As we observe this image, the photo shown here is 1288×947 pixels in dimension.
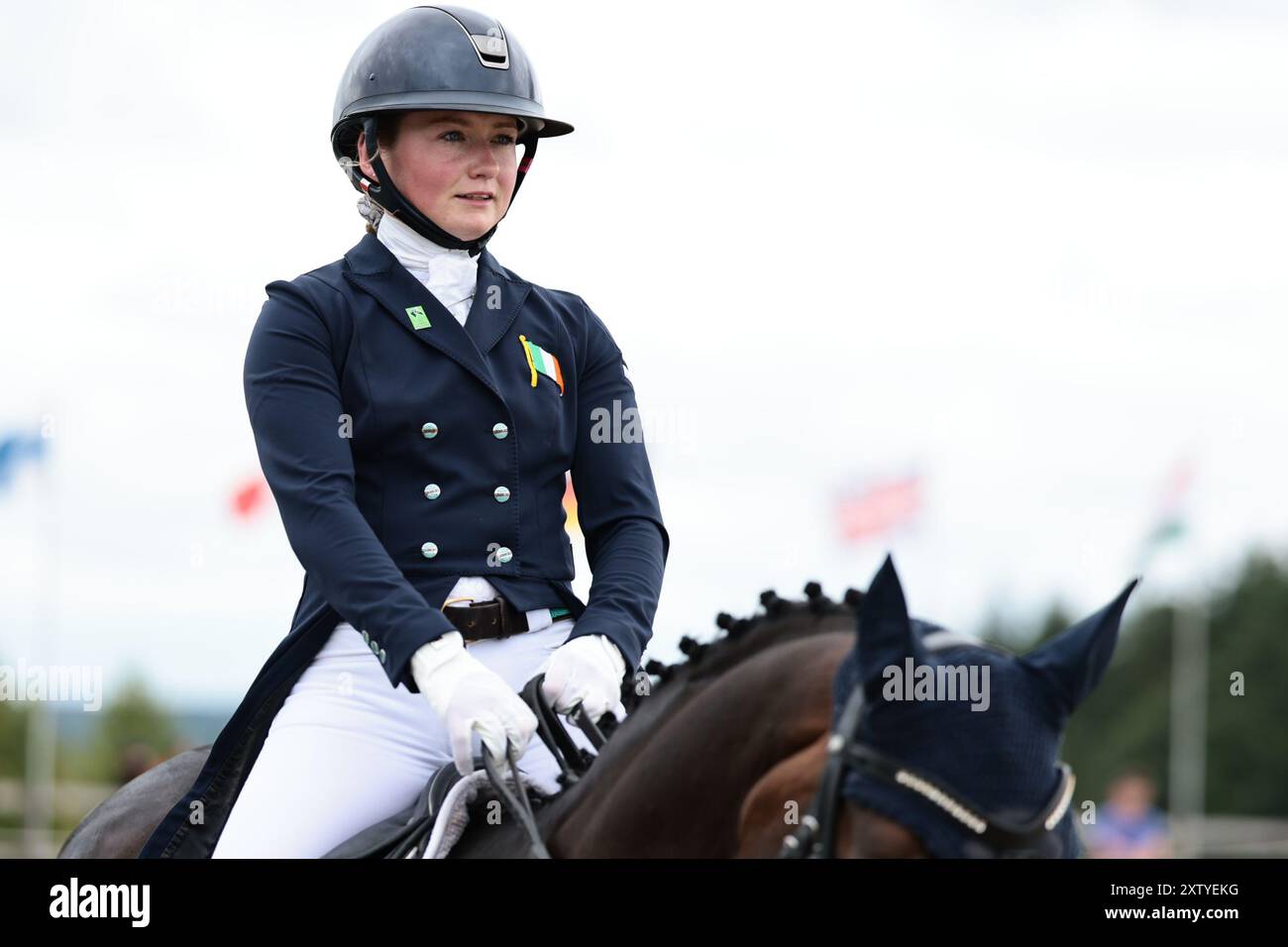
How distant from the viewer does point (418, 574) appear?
174 inches

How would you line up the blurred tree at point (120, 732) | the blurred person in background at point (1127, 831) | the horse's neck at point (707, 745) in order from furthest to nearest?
the blurred tree at point (120, 732) → the blurred person in background at point (1127, 831) → the horse's neck at point (707, 745)

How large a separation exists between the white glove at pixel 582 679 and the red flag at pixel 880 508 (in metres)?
21.3

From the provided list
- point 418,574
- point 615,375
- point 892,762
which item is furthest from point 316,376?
point 892,762

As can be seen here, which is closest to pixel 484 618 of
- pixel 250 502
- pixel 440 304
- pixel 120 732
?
pixel 440 304

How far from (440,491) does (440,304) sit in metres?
0.55

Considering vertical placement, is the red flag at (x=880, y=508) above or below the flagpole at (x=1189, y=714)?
above

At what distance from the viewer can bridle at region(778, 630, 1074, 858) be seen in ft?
9.26

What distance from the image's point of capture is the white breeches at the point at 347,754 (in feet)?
13.9

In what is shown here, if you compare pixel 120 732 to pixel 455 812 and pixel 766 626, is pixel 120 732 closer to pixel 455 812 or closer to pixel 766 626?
pixel 455 812

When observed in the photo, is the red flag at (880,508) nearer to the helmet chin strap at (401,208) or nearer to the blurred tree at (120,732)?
the helmet chin strap at (401,208)

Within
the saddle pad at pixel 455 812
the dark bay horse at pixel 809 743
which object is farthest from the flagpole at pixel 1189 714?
the dark bay horse at pixel 809 743

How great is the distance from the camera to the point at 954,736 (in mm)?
2885

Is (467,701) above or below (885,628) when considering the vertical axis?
below
